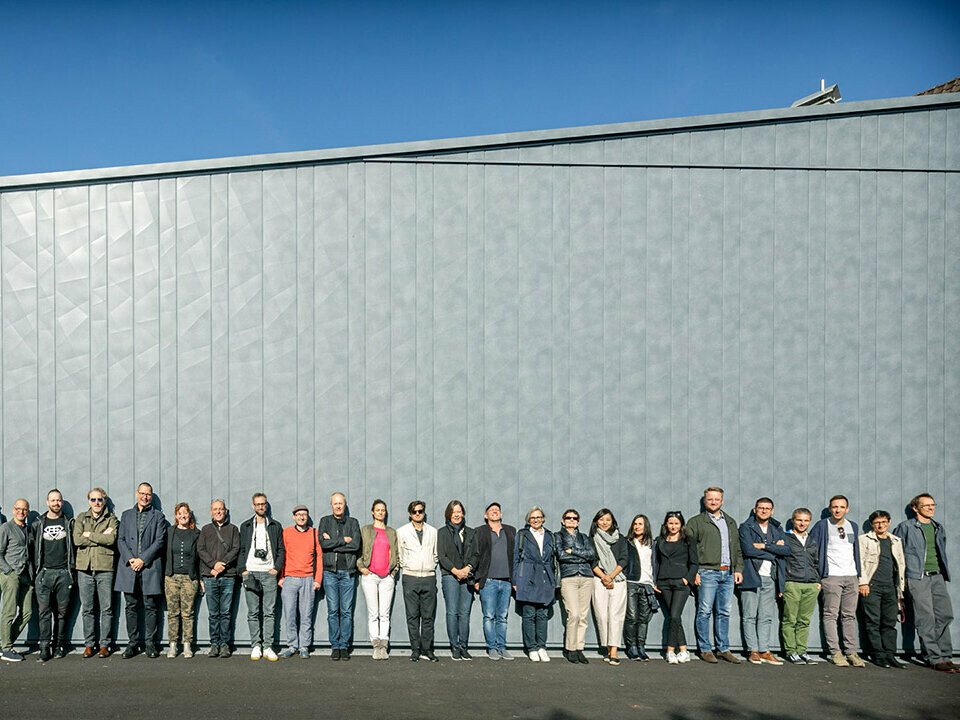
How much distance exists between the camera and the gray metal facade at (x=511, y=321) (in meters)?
9.84

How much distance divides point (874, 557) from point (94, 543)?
9548 millimetres

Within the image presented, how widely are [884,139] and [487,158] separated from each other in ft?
17.3

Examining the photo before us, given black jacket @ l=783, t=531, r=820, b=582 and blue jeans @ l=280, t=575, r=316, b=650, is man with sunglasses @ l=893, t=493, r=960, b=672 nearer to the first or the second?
black jacket @ l=783, t=531, r=820, b=582

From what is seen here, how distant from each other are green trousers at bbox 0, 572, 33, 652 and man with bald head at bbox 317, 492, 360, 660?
364 centimetres

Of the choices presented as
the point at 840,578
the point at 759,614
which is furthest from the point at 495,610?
the point at 840,578

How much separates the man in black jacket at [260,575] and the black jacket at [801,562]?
6.23 m

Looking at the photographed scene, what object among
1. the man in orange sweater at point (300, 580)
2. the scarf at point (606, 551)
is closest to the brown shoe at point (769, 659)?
the scarf at point (606, 551)

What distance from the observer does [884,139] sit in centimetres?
1016

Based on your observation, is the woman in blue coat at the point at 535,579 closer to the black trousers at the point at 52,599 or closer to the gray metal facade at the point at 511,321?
the gray metal facade at the point at 511,321

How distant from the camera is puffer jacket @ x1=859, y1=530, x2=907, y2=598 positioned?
9.49 meters

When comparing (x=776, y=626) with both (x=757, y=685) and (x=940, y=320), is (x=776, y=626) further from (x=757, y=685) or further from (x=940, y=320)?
(x=940, y=320)

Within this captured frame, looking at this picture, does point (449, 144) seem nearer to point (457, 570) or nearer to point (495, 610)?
point (457, 570)

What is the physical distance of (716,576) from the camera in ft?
30.8

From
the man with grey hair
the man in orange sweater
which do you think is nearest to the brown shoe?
the man in orange sweater
